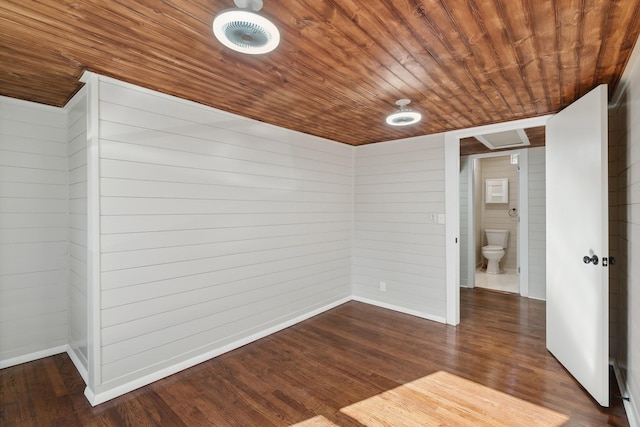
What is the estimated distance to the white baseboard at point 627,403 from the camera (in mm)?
1851

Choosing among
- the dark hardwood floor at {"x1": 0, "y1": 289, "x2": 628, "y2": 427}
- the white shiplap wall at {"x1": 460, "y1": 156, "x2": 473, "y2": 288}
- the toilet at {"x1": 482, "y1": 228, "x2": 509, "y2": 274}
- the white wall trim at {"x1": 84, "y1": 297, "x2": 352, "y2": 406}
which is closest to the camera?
the dark hardwood floor at {"x1": 0, "y1": 289, "x2": 628, "y2": 427}

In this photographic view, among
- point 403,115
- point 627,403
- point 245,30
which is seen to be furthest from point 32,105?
point 627,403

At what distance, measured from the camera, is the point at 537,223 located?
15.2 ft

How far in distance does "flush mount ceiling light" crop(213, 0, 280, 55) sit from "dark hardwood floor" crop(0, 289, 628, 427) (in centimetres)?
232

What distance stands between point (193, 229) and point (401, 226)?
2690 millimetres

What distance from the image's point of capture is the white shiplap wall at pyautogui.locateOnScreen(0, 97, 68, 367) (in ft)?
8.63

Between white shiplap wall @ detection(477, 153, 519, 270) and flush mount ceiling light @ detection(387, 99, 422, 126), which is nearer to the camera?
flush mount ceiling light @ detection(387, 99, 422, 126)

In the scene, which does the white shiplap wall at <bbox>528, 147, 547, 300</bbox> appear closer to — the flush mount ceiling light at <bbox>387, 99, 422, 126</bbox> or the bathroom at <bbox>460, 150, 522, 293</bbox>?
the bathroom at <bbox>460, 150, 522, 293</bbox>

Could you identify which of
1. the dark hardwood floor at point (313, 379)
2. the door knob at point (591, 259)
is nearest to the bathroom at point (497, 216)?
the dark hardwood floor at point (313, 379)

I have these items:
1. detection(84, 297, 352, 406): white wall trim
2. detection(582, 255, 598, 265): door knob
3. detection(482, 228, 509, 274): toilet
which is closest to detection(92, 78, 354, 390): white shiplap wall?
detection(84, 297, 352, 406): white wall trim

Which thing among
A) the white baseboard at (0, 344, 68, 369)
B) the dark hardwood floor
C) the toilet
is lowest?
the dark hardwood floor

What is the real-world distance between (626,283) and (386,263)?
245 cm

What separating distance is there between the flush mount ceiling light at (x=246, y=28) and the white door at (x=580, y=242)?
2.32 m

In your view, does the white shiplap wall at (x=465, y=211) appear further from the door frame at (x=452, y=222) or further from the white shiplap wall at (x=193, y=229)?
the white shiplap wall at (x=193, y=229)
